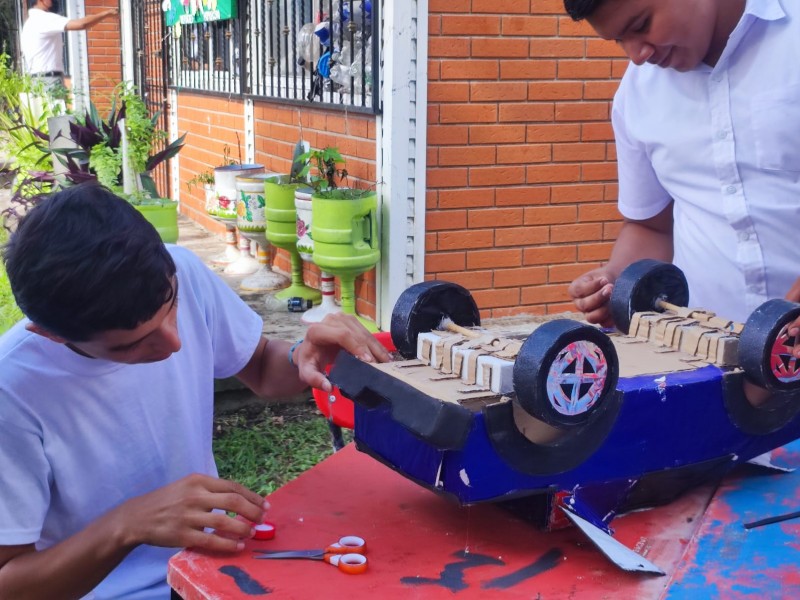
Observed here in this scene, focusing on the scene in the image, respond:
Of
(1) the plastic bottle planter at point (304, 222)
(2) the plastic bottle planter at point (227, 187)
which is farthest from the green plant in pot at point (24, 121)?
(1) the plastic bottle planter at point (304, 222)

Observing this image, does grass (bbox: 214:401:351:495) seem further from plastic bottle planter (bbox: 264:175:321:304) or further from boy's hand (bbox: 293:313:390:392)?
boy's hand (bbox: 293:313:390:392)

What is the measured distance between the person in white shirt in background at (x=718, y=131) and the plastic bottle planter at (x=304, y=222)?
10.3 feet

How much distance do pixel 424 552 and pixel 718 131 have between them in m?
1.07

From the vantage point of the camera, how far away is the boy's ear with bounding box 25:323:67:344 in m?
1.46

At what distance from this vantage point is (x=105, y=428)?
1694 mm

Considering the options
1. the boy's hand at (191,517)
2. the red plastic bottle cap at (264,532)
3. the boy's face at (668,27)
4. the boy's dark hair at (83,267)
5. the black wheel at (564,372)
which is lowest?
the red plastic bottle cap at (264,532)

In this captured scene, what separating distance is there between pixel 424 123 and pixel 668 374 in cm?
347

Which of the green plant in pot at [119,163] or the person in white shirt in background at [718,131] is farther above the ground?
the person in white shirt in background at [718,131]

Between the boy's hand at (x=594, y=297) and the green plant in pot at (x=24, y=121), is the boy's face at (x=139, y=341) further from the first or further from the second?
the green plant in pot at (x=24, y=121)

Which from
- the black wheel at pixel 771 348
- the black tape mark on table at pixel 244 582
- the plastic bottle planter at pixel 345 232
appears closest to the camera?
the black tape mark on table at pixel 244 582

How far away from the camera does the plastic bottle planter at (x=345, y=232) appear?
15.9 ft

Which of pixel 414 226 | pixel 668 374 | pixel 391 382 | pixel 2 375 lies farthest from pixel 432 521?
pixel 414 226

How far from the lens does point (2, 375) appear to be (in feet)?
5.05

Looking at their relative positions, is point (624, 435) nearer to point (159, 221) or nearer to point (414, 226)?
point (414, 226)
